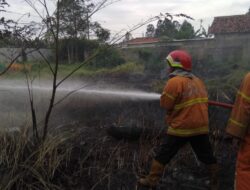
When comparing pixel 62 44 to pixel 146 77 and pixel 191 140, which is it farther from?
pixel 146 77

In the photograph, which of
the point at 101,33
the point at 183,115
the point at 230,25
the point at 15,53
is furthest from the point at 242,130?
the point at 230,25

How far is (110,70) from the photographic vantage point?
51.7ft

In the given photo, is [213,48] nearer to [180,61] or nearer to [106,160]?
[106,160]

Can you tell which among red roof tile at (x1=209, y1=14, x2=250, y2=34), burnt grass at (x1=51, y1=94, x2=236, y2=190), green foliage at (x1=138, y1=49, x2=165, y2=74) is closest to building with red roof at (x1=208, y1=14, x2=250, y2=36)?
red roof tile at (x1=209, y1=14, x2=250, y2=34)

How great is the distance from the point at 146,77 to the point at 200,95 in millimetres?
9665

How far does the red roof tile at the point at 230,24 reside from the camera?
22.4 m

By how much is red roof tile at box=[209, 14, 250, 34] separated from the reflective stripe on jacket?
17639 millimetres

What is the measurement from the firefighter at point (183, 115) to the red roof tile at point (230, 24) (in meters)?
17.5

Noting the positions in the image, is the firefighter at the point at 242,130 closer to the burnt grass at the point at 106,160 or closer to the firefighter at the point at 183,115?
the firefighter at the point at 183,115

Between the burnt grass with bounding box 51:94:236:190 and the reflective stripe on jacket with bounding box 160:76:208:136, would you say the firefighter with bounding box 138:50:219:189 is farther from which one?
the burnt grass with bounding box 51:94:236:190

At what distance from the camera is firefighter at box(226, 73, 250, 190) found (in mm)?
3336

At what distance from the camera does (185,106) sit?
459 cm

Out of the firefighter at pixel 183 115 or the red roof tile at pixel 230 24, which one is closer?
the firefighter at pixel 183 115

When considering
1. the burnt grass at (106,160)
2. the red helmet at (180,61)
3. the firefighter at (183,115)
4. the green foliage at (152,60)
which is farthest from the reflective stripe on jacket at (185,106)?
the green foliage at (152,60)
